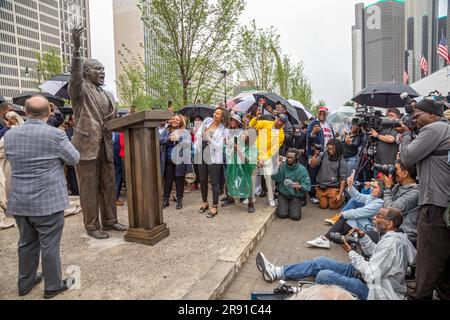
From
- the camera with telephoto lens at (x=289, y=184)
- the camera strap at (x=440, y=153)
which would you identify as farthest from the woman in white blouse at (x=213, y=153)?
the camera strap at (x=440, y=153)

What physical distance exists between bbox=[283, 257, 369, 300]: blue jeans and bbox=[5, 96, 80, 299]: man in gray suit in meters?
2.49

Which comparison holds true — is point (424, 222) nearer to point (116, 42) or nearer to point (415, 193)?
point (415, 193)

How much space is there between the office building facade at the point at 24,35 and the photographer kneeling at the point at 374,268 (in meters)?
87.3

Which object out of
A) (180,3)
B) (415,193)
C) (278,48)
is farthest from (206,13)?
(278,48)

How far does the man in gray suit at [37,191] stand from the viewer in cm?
288

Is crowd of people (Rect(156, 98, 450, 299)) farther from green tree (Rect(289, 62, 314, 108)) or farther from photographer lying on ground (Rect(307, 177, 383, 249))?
green tree (Rect(289, 62, 314, 108))

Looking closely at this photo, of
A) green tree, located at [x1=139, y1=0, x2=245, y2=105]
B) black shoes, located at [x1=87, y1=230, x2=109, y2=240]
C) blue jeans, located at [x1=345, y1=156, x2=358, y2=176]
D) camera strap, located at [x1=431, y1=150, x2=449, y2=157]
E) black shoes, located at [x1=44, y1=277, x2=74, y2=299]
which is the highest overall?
green tree, located at [x1=139, y1=0, x2=245, y2=105]

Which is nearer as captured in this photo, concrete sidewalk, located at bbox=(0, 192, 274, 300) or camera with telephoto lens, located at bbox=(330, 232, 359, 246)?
concrete sidewalk, located at bbox=(0, 192, 274, 300)

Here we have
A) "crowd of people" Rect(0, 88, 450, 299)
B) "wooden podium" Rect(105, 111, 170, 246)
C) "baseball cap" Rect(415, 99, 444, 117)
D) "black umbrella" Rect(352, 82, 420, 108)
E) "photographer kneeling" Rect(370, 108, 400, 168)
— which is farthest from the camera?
"black umbrella" Rect(352, 82, 420, 108)

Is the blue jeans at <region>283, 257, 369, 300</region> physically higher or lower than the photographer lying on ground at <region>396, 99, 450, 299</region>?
lower

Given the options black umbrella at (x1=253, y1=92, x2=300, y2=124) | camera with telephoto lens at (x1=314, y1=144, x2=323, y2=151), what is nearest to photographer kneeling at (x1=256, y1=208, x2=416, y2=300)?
camera with telephoto lens at (x1=314, y1=144, x2=323, y2=151)

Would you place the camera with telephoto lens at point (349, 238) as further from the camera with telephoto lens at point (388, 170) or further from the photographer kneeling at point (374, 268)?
the camera with telephoto lens at point (388, 170)

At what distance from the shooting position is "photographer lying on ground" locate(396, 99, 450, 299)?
2938mm

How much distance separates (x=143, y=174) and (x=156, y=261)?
1.15m
